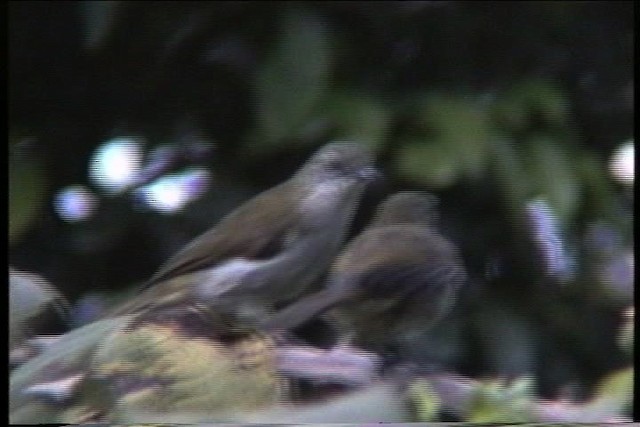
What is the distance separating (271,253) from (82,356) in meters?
0.53

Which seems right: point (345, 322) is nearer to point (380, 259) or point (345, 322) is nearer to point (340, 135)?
point (380, 259)

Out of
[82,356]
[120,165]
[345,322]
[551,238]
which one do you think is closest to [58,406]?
[82,356]

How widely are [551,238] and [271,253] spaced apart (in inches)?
27.8

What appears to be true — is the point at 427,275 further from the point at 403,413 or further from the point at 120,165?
the point at 120,165

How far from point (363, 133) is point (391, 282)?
379 millimetres

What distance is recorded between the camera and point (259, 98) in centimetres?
189

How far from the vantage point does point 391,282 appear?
1903 millimetres

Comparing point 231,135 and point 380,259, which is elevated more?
point 231,135

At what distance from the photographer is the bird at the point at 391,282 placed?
6.17ft

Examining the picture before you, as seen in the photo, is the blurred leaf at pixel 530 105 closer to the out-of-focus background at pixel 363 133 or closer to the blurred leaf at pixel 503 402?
the out-of-focus background at pixel 363 133

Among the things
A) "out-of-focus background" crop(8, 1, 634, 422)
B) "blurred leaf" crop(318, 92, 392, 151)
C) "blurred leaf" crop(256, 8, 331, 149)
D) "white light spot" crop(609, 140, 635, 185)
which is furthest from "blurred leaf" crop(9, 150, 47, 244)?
"white light spot" crop(609, 140, 635, 185)

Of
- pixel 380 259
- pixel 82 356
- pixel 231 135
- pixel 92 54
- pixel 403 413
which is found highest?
pixel 92 54

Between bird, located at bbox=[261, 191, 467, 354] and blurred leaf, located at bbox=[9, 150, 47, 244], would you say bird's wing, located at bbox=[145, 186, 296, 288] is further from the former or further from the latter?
blurred leaf, located at bbox=[9, 150, 47, 244]

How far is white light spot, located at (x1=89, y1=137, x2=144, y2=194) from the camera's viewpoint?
1886 mm
